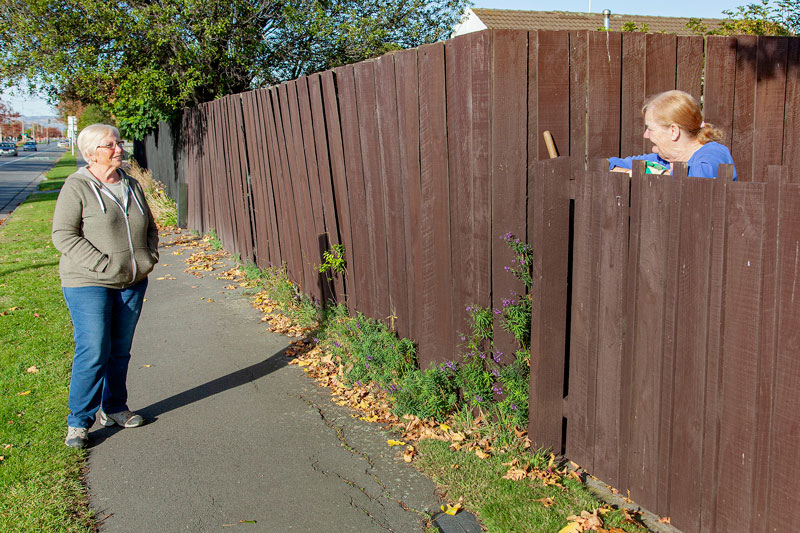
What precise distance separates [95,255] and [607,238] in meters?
3.04

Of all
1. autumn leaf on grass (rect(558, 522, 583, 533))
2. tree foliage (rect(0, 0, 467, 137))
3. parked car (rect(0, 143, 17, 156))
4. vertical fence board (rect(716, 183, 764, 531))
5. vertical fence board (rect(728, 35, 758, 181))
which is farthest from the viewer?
parked car (rect(0, 143, 17, 156))

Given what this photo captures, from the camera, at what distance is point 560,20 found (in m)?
25.0

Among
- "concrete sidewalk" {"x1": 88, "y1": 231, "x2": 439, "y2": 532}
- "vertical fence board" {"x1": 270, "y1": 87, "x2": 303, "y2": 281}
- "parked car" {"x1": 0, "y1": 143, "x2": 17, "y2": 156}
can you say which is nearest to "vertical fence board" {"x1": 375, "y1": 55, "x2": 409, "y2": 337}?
"concrete sidewalk" {"x1": 88, "y1": 231, "x2": 439, "y2": 532}

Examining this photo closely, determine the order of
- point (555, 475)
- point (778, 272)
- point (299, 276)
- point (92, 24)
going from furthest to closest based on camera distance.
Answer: point (92, 24) → point (299, 276) → point (555, 475) → point (778, 272)

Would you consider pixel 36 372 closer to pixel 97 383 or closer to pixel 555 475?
pixel 97 383

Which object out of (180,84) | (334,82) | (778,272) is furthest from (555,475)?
(180,84)

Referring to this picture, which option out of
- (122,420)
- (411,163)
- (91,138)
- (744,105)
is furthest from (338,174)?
(744,105)

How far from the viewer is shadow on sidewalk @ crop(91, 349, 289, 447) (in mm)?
4785

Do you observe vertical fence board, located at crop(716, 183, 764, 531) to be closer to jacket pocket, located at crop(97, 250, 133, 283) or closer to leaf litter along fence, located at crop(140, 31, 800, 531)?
leaf litter along fence, located at crop(140, 31, 800, 531)

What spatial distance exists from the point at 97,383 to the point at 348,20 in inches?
460

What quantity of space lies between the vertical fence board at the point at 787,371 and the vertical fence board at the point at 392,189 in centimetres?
286

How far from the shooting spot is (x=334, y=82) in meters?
6.06

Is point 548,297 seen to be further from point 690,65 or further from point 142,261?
point 142,261

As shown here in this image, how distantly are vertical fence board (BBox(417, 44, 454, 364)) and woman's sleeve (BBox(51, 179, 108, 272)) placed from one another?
208cm
